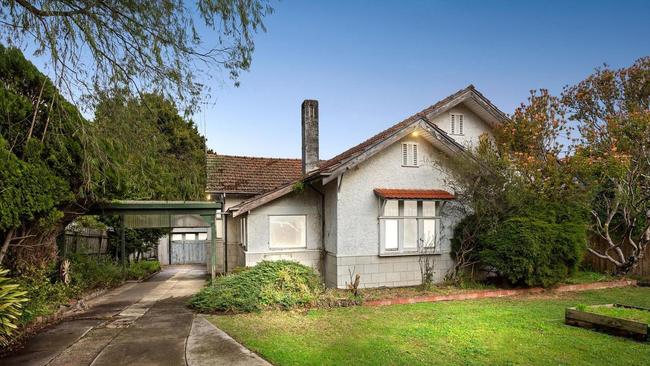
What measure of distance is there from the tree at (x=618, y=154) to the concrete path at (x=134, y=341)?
40.7ft

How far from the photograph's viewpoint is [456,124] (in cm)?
1648

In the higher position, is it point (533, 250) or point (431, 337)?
point (533, 250)

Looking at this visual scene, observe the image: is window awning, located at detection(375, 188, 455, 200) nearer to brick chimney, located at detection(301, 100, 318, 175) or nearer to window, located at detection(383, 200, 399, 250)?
window, located at detection(383, 200, 399, 250)

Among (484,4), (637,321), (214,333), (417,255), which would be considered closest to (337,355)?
(214,333)

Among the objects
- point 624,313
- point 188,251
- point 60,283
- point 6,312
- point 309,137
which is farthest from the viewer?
point 188,251

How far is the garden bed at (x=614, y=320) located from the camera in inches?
286

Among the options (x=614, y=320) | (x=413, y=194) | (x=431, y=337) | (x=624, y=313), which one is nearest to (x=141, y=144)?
(x=431, y=337)

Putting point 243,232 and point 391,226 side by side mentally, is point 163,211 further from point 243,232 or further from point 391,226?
point 391,226

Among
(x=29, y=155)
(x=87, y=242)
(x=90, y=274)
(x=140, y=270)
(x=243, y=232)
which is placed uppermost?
(x=29, y=155)

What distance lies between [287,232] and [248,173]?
4446mm

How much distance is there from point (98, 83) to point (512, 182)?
39.0 ft

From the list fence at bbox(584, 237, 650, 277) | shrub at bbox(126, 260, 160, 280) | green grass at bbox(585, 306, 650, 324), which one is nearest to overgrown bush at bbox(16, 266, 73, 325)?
shrub at bbox(126, 260, 160, 280)

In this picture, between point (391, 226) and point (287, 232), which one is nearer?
point (391, 226)

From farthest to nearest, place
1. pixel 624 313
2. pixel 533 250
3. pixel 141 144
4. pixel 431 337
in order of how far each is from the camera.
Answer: pixel 533 250
pixel 624 313
pixel 431 337
pixel 141 144
